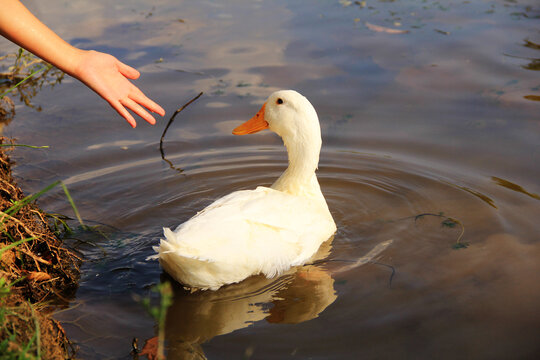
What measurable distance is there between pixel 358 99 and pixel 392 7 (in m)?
3.11

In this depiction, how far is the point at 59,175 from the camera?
18.4 ft

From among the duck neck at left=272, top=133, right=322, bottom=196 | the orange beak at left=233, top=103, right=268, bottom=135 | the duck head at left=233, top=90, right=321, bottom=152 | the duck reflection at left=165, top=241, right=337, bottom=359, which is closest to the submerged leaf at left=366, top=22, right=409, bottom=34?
the orange beak at left=233, top=103, right=268, bottom=135

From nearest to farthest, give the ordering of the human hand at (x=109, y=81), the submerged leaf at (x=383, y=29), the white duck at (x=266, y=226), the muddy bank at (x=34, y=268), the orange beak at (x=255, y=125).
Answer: the muddy bank at (x=34, y=268) < the human hand at (x=109, y=81) < the white duck at (x=266, y=226) < the orange beak at (x=255, y=125) < the submerged leaf at (x=383, y=29)

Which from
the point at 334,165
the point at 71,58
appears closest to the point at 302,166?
the point at 334,165

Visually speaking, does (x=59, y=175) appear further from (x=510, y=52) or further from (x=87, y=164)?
(x=510, y=52)

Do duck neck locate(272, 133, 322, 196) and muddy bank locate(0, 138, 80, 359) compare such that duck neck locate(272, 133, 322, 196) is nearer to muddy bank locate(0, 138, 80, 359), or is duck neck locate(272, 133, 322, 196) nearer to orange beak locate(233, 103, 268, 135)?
orange beak locate(233, 103, 268, 135)

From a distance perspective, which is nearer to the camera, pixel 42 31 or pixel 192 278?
pixel 42 31

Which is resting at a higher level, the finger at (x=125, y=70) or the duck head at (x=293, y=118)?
the finger at (x=125, y=70)

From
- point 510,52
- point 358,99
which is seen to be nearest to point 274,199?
point 358,99

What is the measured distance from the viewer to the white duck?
3.65m

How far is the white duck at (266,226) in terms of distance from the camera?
A: 3650 mm

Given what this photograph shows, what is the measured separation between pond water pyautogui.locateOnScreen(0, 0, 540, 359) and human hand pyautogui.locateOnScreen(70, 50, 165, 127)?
4.10 feet

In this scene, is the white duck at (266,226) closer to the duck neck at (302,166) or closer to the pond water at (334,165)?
the duck neck at (302,166)

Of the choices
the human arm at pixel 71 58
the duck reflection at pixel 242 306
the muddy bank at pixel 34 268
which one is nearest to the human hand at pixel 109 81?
the human arm at pixel 71 58
